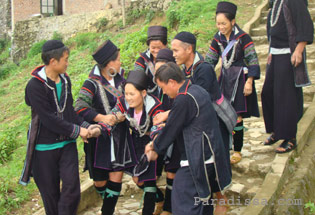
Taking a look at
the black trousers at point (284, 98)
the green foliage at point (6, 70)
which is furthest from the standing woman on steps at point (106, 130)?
the green foliage at point (6, 70)

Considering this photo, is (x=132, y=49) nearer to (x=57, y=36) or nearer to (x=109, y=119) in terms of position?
(x=109, y=119)

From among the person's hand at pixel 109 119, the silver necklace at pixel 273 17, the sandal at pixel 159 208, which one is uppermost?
the silver necklace at pixel 273 17

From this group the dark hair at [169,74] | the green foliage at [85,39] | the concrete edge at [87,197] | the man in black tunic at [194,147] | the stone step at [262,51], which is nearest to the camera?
the man in black tunic at [194,147]

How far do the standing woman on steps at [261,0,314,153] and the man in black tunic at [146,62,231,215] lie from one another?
66.4 inches

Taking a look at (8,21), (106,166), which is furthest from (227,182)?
(8,21)

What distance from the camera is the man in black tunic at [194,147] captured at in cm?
311

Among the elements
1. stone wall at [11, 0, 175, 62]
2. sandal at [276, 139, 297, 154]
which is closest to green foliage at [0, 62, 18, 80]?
stone wall at [11, 0, 175, 62]

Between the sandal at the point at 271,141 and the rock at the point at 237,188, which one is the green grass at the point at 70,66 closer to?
the rock at the point at 237,188

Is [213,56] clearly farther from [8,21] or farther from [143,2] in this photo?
[8,21]

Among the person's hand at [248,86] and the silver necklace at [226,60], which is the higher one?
the silver necklace at [226,60]

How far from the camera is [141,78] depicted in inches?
149

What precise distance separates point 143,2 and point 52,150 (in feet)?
53.2

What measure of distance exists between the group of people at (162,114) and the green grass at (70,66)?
184 cm

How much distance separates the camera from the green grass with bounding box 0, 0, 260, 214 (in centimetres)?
575
